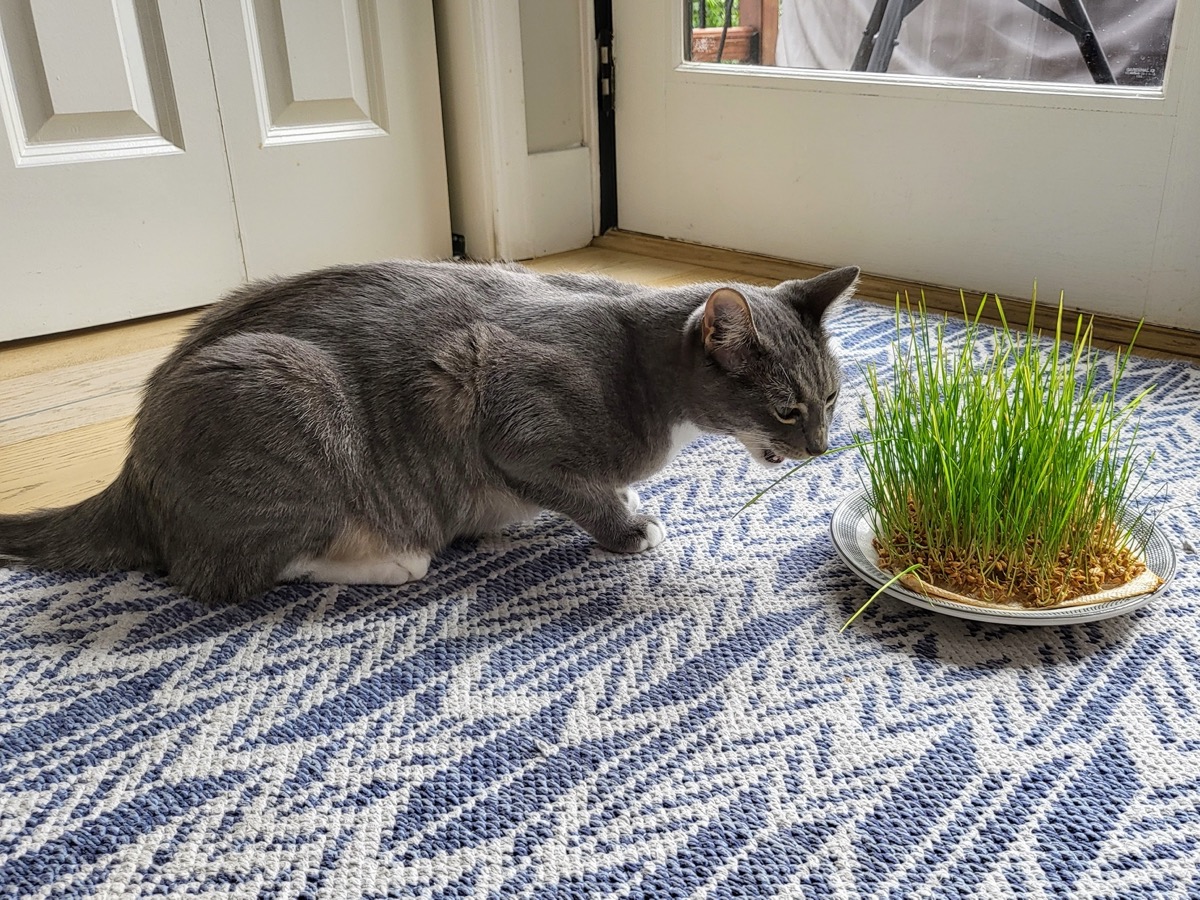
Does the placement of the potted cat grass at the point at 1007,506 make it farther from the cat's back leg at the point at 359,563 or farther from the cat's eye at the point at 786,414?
the cat's back leg at the point at 359,563

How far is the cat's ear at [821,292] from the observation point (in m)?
1.21

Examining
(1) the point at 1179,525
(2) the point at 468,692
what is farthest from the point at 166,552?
(1) the point at 1179,525

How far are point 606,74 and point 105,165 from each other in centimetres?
117

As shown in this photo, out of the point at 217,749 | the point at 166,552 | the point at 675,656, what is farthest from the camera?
the point at 166,552

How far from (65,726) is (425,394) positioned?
0.50 m

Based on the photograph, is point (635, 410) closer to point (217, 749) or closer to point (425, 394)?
point (425, 394)

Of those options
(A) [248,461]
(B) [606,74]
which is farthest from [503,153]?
(A) [248,461]

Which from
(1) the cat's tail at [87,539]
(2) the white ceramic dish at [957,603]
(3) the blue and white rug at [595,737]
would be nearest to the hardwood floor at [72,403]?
(1) the cat's tail at [87,539]

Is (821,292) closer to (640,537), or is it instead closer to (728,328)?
(728,328)

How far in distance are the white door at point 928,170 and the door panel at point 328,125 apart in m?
0.54

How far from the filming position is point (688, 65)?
7.84 ft

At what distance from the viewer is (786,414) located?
1197mm

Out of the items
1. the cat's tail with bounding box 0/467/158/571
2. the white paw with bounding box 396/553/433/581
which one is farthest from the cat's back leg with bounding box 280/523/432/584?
the cat's tail with bounding box 0/467/158/571

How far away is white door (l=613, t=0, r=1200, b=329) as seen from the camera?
1.81 meters
